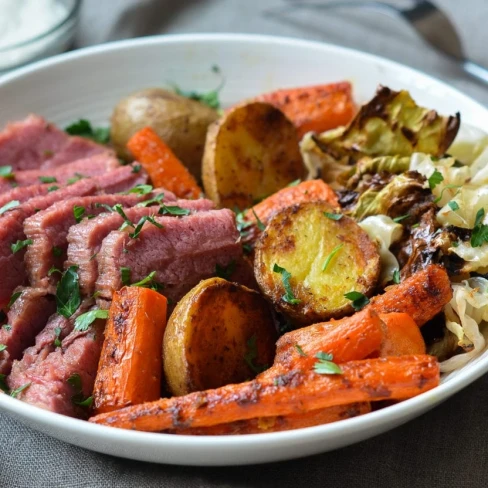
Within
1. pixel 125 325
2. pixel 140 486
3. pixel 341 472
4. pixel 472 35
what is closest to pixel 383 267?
pixel 341 472

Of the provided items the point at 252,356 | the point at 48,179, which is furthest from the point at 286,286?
the point at 48,179

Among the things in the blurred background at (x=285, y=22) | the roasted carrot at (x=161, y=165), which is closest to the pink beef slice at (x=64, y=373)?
the roasted carrot at (x=161, y=165)

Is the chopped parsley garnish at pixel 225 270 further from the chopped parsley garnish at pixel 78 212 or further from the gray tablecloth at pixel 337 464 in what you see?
the gray tablecloth at pixel 337 464

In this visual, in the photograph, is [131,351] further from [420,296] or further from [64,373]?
[420,296]

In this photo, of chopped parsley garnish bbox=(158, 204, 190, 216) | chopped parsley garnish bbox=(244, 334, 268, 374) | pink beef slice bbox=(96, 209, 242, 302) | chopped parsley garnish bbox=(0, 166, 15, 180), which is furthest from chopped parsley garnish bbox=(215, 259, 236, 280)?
chopped parsley garnish bbox=(0, 166, 15, 180)

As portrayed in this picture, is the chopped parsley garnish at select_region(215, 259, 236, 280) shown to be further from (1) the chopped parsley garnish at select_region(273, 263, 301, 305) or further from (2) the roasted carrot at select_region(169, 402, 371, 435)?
(2) the roasted carrot at select_region(169, 402, 371, 435)
